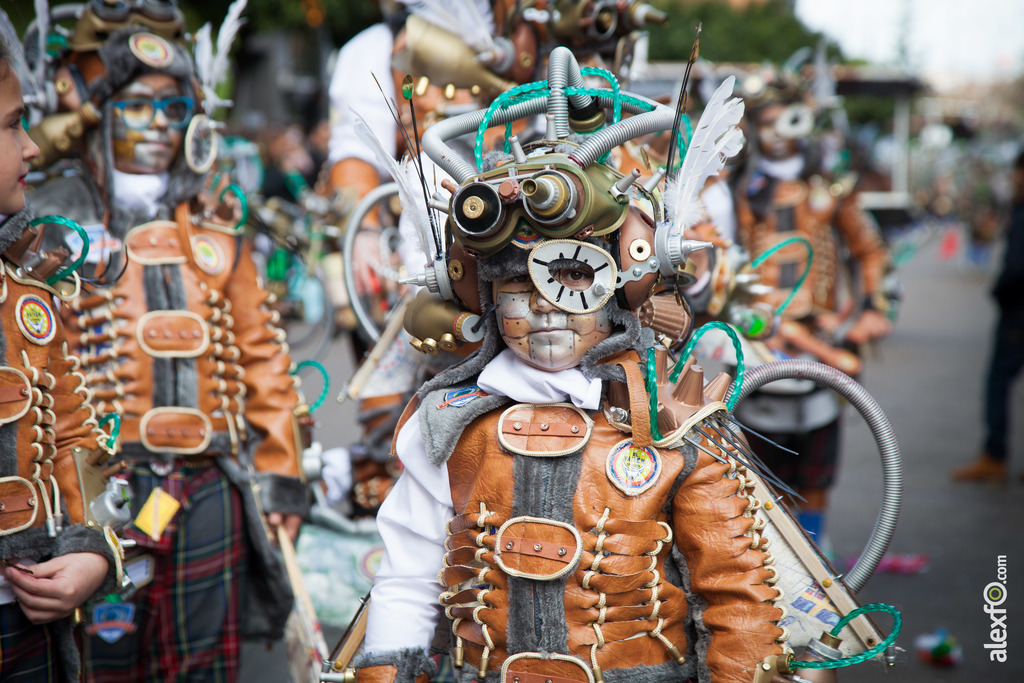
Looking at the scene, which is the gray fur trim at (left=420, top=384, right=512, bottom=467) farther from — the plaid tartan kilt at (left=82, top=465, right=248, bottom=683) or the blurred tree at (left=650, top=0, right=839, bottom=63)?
the blurred tree at (left=650, top=0, right=839, bottom=63)

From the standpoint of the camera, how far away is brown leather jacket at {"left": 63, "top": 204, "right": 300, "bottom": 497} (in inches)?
106

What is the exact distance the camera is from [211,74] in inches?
121

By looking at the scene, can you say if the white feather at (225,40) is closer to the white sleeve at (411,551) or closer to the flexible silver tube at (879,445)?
the white sleeve at (411,551)

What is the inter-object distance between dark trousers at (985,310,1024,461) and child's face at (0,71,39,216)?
19.4ft

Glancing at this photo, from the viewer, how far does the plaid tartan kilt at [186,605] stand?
2.76m

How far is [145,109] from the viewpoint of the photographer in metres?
2.80

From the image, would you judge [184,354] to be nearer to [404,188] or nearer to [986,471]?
[404,188]

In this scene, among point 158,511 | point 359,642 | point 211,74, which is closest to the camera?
point 359,642

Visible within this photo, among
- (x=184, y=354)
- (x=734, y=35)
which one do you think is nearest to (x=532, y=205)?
(x=184, y=354)

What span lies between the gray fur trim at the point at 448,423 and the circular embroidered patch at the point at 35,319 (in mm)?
876

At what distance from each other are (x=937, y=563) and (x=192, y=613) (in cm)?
395

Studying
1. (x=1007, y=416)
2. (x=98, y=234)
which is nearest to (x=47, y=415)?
(x=98, y=234)

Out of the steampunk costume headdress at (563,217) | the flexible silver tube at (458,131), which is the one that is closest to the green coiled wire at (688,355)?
the steampunk costume headdress at (563,217)

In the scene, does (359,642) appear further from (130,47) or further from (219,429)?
(130,47)
